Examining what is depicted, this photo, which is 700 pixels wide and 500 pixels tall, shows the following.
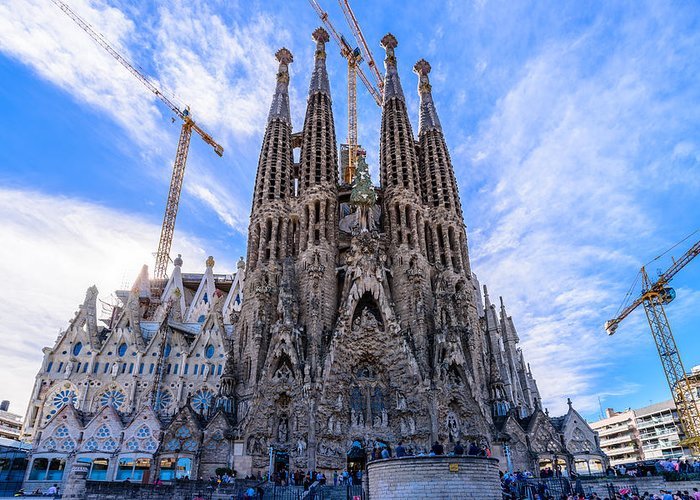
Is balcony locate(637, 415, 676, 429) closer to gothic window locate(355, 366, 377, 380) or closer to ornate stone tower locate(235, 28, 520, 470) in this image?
ornate stone tower locate(235, 28, 520, 470)

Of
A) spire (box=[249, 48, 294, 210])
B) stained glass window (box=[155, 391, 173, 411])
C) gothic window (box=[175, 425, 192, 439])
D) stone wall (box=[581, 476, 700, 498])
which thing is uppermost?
spire (box=[249, 48, 294, 210])

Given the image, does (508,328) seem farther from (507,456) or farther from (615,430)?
(615,430)

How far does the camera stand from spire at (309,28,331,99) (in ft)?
174

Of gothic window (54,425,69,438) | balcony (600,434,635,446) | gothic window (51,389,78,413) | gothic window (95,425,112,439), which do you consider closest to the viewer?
gothic window (54,425,69,438)

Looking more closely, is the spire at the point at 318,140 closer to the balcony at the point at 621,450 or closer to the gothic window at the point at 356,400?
the gothic window at the point at 356,400

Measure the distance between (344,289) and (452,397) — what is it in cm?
1147

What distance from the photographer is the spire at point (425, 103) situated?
52344mm

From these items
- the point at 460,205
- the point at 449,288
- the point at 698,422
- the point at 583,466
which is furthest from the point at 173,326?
the point at 698,422

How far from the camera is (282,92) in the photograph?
53469mm

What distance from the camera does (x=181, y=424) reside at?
31781 millimetres

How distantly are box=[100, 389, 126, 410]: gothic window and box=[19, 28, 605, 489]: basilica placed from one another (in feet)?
0.52

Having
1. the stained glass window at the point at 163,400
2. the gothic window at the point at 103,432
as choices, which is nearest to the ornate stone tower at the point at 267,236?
the stained glass window at the point at 163,400

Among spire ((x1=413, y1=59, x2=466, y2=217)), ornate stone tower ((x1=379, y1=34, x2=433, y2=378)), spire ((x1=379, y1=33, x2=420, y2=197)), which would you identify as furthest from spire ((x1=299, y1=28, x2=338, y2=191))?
spire ((x1=413, y1=59, x2=466, y2=217))

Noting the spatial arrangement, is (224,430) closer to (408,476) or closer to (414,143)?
(408,476)
